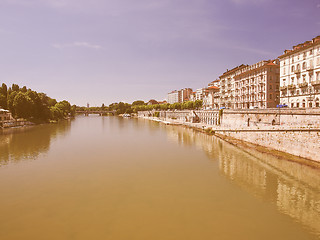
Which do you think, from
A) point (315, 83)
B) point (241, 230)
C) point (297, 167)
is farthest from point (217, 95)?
point (241, 230)

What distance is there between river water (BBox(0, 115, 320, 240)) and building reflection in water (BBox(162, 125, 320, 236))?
0.10 meters

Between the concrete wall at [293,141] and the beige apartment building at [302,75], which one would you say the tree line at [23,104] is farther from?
the beige apartment building at [302,75]

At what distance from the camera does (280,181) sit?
2433 cm

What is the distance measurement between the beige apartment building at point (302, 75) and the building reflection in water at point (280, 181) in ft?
85.7

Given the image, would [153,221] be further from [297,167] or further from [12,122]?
[12,122]

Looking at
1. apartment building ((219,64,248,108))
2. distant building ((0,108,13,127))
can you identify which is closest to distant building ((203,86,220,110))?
apartment building ((219,64,248,108))

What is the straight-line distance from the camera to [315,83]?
4806 cm

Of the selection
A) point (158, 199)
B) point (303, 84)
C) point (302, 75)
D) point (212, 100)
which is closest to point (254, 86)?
point (302, 75)

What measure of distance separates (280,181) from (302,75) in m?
39.9

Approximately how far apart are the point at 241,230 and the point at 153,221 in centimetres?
638

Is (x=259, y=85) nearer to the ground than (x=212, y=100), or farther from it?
farther from it

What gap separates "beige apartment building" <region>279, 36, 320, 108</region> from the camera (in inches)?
1909

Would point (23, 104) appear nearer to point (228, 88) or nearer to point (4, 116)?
point (4, 116)

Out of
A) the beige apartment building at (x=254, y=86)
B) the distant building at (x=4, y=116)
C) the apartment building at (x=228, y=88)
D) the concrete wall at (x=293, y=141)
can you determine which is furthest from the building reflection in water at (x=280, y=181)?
the distant building at (x=4, y=116)
